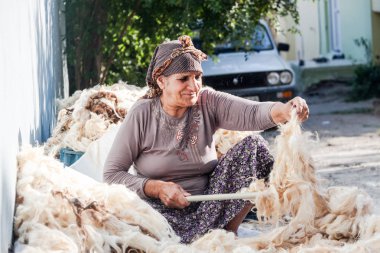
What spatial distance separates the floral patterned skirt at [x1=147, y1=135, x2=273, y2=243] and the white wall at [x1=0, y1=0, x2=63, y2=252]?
1052 millimetres

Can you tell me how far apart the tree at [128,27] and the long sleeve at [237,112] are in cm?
597

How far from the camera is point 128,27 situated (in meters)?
13.2

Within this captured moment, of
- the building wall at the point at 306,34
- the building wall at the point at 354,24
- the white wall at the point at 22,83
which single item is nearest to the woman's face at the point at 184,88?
the white wall at the point at 22,83

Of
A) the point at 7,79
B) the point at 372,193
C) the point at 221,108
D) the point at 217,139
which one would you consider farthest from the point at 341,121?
the point at 7,79

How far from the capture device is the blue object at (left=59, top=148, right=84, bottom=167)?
305 inches

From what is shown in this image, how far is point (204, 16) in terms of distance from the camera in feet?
41.2

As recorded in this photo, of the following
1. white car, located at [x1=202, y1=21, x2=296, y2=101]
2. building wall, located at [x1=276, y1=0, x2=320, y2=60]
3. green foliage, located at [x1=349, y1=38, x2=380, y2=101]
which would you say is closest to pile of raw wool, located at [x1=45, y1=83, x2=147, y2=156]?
white car, located at [x1=202, y1=21, x2=296, y2=101]

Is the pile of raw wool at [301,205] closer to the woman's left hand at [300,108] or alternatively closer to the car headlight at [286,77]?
the woman's left hand at [300,108]

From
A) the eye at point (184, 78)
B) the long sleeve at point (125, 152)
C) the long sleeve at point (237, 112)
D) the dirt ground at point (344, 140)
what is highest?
the eye at point (184, 78)

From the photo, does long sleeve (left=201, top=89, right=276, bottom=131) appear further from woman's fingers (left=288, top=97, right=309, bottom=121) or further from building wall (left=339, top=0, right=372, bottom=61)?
building wall (left=339, top=0, right=372, bottom=61)

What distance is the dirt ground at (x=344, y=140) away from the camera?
970cm

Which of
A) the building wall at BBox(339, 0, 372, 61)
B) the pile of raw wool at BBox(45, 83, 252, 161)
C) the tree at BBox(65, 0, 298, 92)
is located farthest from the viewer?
the building wall at BBox(339, 0, 372, 61)

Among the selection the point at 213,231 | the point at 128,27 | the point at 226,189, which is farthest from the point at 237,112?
the point at 128,27

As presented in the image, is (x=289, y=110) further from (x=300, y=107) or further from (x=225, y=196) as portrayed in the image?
(x=225, y=196)
